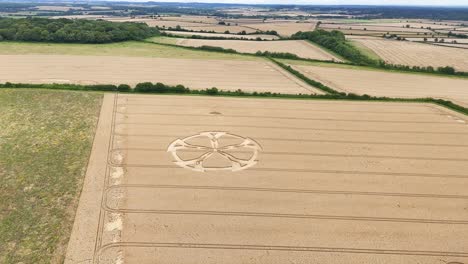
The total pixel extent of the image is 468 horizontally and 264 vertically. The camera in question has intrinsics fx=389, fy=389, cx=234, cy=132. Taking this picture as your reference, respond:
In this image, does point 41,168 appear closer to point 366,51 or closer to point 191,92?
point 191,92

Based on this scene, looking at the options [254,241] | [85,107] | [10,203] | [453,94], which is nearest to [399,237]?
[254,241]

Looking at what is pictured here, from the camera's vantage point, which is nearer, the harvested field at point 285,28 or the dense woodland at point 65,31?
the dense woodland at point 65,31

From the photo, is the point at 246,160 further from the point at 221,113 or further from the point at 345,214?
the point at 221,113

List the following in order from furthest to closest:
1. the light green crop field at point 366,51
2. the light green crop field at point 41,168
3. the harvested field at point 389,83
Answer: the light green crop field at point 366,51 → the harvested field at point 389,83 → the light green crop field at point 41,168

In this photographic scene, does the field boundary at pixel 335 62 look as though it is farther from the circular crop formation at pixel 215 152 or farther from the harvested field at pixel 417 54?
the circular crop formation at pixel 215 152

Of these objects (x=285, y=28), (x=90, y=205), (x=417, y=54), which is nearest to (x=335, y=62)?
(x=417, y=54)

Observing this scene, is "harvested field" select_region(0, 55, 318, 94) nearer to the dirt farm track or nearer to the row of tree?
the dirt farm track

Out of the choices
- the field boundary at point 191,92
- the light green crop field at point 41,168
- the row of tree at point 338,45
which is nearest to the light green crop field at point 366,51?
the row of tree at point 338,45
